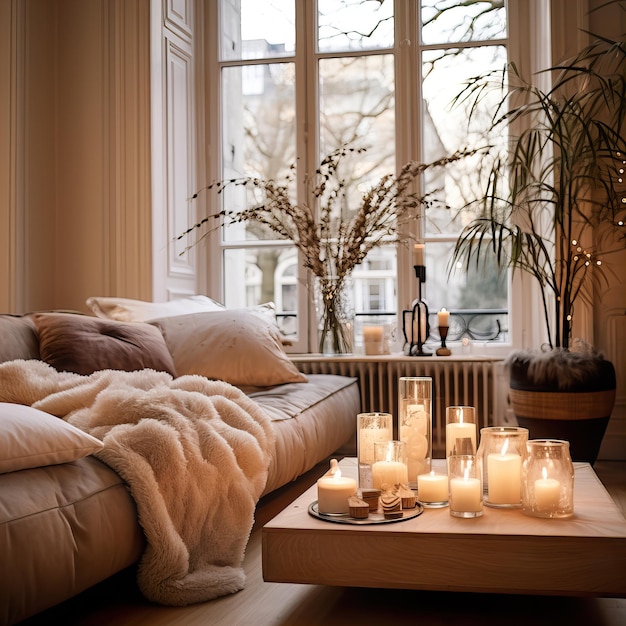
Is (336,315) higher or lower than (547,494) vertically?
higher

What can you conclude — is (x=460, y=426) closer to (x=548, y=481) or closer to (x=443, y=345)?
(x=548, y=481)

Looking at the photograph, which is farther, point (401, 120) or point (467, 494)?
point (401, 120)

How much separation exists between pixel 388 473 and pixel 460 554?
29 cm

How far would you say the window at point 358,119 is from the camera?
4.24 meters

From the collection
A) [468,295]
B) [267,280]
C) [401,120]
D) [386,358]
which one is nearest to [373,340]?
[386,358]

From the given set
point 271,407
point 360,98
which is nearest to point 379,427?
point 271,407

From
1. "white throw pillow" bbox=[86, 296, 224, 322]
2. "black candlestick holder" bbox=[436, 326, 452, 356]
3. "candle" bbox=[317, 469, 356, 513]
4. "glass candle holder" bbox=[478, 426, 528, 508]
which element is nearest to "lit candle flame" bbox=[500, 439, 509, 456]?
"glass candle holder" bbox=[478, 426, 528, 508]

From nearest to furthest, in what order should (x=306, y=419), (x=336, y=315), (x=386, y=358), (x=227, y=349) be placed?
1. (x=306, y=419)
2. (x=227, y=349)
3. (x=386, y=358)
4. (x=336, y=315)

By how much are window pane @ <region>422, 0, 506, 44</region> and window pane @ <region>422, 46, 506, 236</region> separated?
70 millimetres

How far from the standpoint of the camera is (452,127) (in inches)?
167

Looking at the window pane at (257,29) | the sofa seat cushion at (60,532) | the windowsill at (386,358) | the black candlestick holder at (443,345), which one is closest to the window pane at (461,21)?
the window pane at (257,29)

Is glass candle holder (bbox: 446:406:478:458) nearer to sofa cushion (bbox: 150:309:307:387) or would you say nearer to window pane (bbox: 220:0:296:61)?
sofa cushion (bbox: 150:309:307:387)

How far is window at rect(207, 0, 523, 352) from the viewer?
4242 millimetres

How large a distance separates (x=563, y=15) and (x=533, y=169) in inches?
28.7
